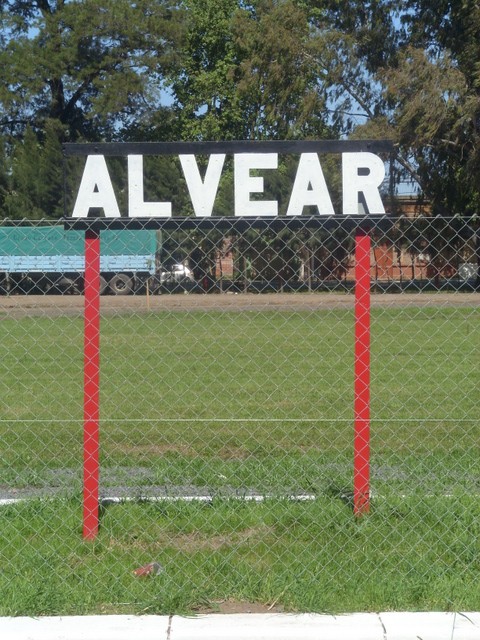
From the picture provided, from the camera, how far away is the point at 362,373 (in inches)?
242

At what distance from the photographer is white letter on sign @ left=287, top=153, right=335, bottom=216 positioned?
595 centimetres

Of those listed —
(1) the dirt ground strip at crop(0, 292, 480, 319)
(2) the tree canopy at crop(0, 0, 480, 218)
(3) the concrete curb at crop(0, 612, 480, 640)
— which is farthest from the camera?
(2) the tree canopy at crop(0, 0, 480, 218)

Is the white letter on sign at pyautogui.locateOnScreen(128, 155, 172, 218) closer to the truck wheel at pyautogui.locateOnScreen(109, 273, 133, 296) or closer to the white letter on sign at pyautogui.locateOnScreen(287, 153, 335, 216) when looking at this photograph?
the white letter on sign at pyautogui.locateOnScreen(287, 153, 335, 216)

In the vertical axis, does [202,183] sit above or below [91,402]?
above

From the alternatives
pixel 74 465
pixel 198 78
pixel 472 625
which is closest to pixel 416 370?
pixel 74 465

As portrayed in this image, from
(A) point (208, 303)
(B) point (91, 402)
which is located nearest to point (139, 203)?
(B) point (91, 402)

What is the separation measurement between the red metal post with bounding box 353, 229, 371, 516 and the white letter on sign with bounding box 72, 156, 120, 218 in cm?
152

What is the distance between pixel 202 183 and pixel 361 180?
97cm

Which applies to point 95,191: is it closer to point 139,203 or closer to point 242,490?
point 139,203

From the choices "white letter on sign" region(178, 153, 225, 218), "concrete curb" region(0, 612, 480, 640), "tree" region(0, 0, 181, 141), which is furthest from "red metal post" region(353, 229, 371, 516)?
"tree" region(0, 0, 181, 141)

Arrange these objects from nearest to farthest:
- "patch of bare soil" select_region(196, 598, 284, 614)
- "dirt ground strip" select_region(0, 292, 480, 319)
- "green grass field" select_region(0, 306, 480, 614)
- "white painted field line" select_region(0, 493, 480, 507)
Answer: "patch of bare soil" select_region(196, 598, 284, 614), "green grass field" select_region(0, 306, 480, 614), "white painted field line" select_region(0, 493, 480, 507), "dirt ground strip" select_region(0, 292, 480, 319)

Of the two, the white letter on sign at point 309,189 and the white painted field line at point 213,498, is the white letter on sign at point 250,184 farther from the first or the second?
the white painted field line at point 213,498

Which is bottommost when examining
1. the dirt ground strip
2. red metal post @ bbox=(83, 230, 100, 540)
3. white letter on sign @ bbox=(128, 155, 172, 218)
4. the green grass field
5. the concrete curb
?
the dirt ground strip

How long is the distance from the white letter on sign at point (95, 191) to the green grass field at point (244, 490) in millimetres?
1548
